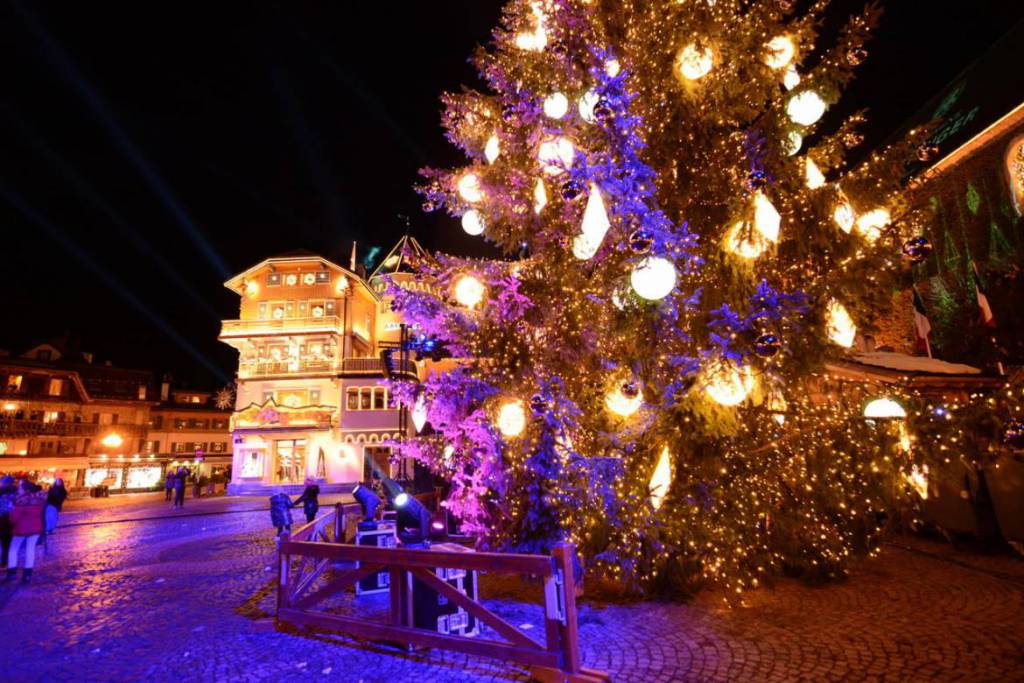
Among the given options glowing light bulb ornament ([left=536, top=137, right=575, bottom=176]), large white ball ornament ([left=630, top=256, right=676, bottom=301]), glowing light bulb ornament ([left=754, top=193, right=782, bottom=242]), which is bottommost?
large white ball ornament ([left=630, top=256, right=676, bottom=301])

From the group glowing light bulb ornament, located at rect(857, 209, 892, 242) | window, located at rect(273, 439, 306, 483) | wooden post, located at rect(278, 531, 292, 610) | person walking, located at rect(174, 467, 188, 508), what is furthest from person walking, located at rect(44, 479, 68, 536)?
window, located at rect(273, 439, 306, 483)

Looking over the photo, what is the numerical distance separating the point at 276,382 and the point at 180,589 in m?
30.6

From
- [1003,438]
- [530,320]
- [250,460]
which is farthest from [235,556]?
[250,460]

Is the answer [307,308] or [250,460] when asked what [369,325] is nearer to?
[307,308]

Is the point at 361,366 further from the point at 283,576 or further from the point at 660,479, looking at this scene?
the point at 660,479

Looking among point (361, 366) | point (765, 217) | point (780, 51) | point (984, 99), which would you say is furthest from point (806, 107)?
point (361, 366)

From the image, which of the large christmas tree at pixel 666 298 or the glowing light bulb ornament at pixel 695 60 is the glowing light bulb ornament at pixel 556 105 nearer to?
the large christmas tree at pixel 666 298

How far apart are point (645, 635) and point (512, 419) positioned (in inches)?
117

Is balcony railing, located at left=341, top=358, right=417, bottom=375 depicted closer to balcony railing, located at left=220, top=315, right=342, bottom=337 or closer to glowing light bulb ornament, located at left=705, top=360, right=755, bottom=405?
balcony railing, located at left=220, top=315, right=342, bottom=337

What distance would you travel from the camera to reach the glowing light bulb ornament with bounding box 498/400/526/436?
6.77 meters

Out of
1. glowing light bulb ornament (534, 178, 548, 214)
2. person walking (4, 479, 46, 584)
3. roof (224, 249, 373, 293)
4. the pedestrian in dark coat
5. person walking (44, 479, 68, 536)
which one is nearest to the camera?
glowing light bulb ornament (534, 178, 548, 214)

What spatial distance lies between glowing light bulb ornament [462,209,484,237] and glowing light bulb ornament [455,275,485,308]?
1.20 meters

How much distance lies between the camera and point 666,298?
5.88m

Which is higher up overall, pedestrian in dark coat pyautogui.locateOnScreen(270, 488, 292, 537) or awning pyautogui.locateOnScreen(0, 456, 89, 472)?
awning pyautogui.locateOnScreen(0, 456, 89, 472)
